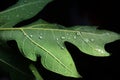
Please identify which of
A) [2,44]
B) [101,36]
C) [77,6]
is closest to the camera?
[101,36]

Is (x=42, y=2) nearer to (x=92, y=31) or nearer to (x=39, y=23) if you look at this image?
(x=39, y=23)

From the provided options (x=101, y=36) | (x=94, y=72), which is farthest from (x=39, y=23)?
(x=94, y=72)

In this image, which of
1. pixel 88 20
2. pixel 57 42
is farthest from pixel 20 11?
pixel 88 20

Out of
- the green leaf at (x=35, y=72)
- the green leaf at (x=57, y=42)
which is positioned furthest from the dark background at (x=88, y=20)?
the green leaf at (x=57, y=42)

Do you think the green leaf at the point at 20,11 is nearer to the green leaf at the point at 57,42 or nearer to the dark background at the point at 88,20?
the green leaf at the point at 57,42

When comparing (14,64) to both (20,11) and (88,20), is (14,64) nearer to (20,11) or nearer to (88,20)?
(20,11)
